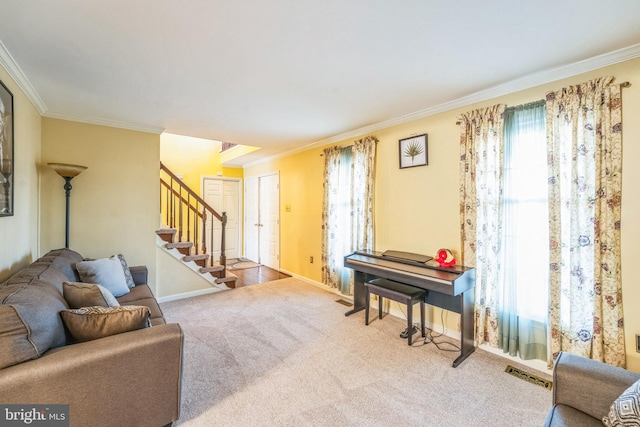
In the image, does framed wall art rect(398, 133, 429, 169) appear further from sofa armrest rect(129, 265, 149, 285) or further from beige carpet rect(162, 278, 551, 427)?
sofa armrest rect(129, 265, 149, 285)

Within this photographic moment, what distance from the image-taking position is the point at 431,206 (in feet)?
10.1

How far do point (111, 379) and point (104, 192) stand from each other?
9.64 ft

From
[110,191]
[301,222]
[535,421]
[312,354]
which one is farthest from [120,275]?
[535,421]

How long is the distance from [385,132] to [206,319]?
3.24 meters

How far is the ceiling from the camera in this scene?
1530 millimetres

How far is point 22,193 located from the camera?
254cm

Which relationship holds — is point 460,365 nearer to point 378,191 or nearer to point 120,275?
point 378,191

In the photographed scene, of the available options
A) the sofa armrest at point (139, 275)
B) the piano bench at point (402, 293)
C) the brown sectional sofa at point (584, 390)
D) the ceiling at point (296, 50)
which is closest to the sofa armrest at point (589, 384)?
the brown sectional sofa at point (584, 390)

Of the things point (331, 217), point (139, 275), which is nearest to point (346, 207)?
point (331, 217)

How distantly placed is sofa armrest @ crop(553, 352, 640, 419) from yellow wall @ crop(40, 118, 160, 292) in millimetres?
4347

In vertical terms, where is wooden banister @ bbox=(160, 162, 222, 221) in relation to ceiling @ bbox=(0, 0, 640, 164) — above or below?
below

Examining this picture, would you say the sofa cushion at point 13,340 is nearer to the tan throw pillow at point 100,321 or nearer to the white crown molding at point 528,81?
the tan throw pillow at point 100,321

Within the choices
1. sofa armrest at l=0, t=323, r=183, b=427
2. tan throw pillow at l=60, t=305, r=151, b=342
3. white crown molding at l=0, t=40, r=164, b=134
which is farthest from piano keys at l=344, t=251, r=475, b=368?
white crown molding at l=0, t=40, r=164, b=134

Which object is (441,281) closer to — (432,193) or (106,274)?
(432,193)
